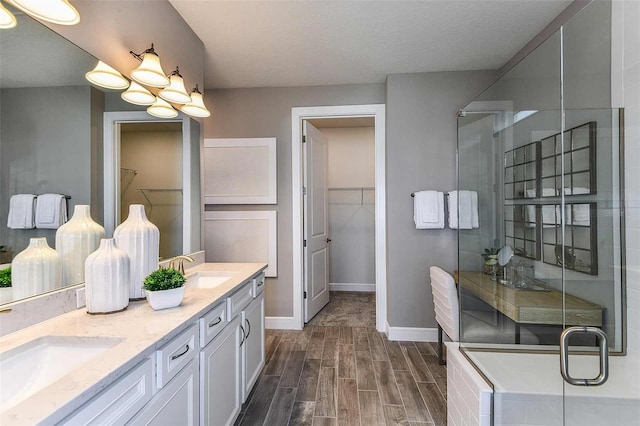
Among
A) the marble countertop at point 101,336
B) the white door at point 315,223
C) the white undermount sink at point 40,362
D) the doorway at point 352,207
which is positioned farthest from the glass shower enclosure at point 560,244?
the doorway at point 352,207

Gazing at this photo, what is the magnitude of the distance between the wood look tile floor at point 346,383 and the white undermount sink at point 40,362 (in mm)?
1199

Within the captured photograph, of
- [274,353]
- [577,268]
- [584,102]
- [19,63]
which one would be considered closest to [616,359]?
[577,268]

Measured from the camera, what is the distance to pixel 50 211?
3.84 feet

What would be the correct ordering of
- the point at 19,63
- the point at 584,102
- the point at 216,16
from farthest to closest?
the point at 216,16 < the point at 584,102 < the point at 19,63

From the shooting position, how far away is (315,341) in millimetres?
2904

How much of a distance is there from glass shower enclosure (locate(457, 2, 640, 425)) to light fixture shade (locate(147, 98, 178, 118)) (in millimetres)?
2162

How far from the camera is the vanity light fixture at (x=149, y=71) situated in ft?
5.16

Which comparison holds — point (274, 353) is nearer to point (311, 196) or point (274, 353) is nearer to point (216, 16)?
point (311, 196)

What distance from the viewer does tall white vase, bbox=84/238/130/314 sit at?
1.18m

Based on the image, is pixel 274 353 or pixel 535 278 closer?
pixel 535 278

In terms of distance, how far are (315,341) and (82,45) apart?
9.11 feet

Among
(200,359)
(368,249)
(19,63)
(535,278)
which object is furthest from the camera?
(368,249)

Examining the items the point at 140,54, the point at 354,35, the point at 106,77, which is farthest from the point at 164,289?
the point at 354,35

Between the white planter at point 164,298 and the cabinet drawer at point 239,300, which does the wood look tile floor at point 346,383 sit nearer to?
the cabinet drawer at point 239,300
